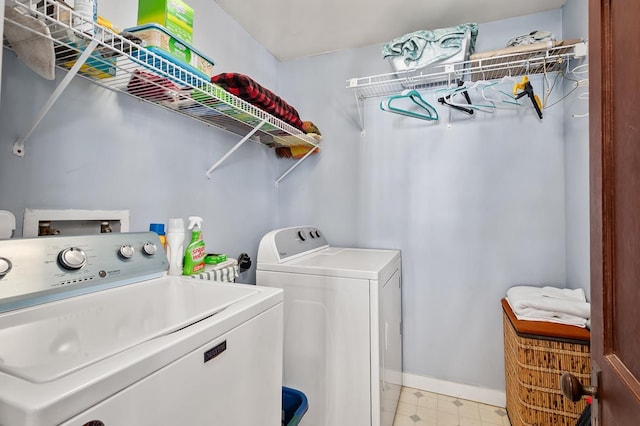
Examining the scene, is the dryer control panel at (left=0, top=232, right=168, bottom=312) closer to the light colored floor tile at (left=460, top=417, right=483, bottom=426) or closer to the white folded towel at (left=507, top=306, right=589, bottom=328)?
the white folded towel at (left=507, top=306, right=589, bottom=328)

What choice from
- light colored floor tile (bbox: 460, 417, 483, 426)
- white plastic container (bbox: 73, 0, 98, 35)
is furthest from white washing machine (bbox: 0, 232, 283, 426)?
light colored floor tile (bbox: 460, 417, 483, 426)

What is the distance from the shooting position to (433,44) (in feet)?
6.15

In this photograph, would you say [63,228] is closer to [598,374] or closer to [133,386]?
[133,386]

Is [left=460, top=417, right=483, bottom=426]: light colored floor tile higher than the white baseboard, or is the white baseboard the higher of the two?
the white baseboard

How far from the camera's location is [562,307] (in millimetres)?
1536

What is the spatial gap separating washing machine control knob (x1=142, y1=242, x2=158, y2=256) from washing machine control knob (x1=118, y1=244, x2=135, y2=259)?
0.05m

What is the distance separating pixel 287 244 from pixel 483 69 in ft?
5.12

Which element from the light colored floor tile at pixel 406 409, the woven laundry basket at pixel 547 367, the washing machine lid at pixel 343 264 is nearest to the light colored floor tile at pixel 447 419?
the light colored floor tile at pixel 406 409

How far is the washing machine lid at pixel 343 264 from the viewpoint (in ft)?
5.16

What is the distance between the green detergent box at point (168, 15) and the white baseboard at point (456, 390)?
2.39 m

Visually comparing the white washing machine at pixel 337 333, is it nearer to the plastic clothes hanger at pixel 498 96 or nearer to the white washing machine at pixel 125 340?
the white washing machine at pixel 125 340

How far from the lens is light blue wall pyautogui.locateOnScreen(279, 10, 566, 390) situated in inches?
78.8

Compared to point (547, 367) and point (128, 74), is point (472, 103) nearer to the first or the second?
point (547, 367)

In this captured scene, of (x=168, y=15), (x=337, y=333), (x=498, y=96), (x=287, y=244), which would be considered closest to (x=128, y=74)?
(x=168, y=15)
